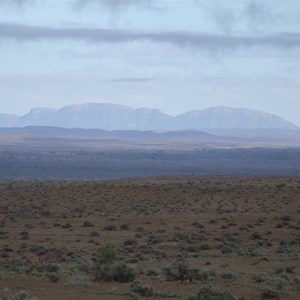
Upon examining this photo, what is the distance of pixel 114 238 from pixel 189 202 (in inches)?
762

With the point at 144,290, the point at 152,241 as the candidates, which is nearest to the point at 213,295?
the point at 144,290

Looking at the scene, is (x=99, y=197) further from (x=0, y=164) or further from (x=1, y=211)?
(x=0, y=164)

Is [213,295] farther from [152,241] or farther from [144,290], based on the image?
[152,241]

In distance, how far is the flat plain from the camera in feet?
60.9

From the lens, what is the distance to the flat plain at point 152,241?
18.6 metres

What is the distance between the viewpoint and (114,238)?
109ft

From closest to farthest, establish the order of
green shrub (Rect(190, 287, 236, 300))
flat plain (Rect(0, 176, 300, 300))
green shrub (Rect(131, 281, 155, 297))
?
1. green shrub (Rect(190, 287, 236, 300))
2. green shrub (Rect(131, 281, 155, 297))
3. flat plain (Rect(0, 176, 300, 300))

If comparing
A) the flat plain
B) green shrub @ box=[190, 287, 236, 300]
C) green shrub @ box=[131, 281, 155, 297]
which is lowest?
the flat plain

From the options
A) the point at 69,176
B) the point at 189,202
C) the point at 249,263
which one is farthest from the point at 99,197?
the point at 69,176

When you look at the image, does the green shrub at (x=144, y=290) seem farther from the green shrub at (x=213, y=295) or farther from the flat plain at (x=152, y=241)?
the green shrub at (x=213, y=295)

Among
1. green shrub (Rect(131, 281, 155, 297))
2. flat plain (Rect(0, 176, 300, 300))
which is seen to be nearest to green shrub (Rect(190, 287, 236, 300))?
flat plain (Rect(0, 176, 300, 300))

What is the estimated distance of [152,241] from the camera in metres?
31.8

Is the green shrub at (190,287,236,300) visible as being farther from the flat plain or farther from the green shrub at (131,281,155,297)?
the green shrub at (131,281,155,297)

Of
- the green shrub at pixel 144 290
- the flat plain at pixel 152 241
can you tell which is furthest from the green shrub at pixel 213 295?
the green shrub at pixel 144 290
